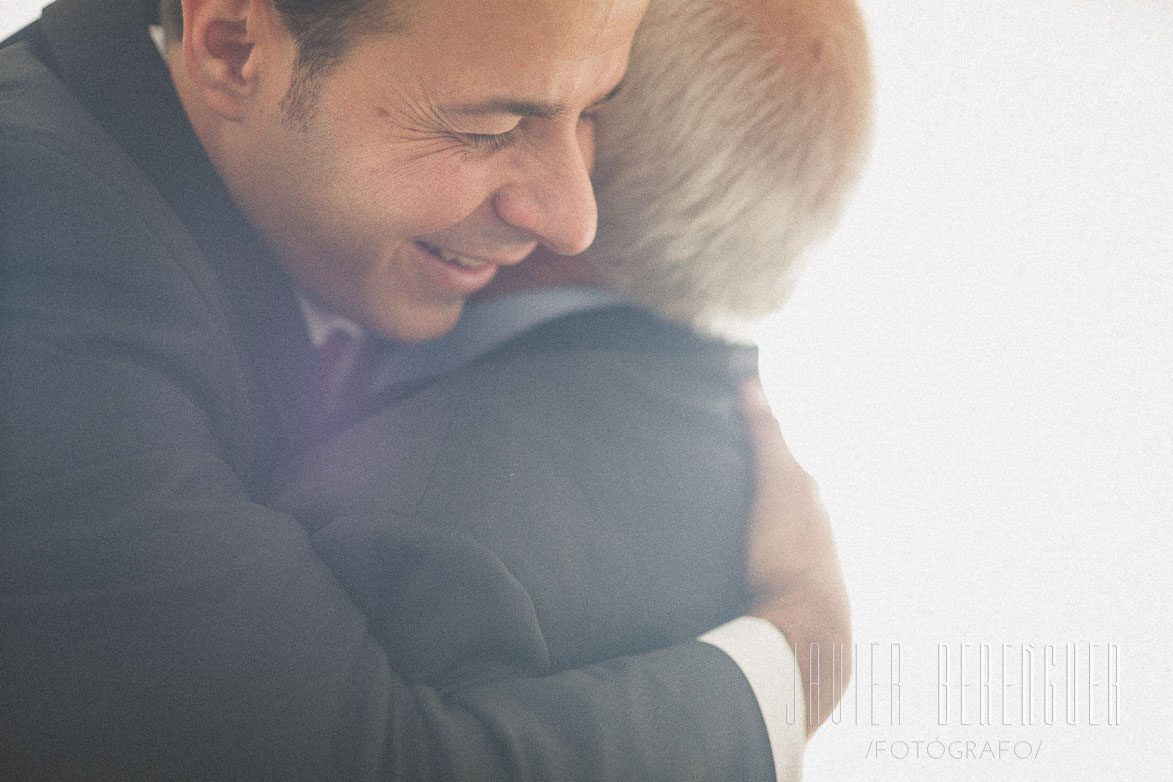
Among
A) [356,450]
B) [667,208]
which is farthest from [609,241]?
[356,450]

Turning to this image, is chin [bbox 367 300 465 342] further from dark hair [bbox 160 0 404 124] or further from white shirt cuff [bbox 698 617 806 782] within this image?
white shirt cuff [bbox 698 617 806 782]

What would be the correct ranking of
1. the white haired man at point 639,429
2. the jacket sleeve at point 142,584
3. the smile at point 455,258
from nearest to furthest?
the jacket sleeve at point 142,584
the white haired man at point 639,429
the smile at point 455,258

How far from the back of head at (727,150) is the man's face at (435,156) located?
4 centimetres

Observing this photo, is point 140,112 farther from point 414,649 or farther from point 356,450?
point 414,649

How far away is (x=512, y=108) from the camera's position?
817 mm

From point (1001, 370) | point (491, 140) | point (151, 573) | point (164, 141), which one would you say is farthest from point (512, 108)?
point (1001, 370)

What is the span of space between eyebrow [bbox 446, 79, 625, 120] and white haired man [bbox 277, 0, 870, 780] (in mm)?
77

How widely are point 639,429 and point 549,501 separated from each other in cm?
13

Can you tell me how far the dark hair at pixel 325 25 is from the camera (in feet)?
2.57

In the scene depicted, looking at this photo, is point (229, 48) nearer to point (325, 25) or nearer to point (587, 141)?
point (325, 25)

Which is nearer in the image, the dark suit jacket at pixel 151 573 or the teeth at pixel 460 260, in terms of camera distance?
the dark suit jacket at pixel 151 573

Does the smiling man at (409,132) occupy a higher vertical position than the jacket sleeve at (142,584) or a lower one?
higher

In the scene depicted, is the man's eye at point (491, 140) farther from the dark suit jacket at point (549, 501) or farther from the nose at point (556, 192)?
the dark suit jacket at point (549, 501)

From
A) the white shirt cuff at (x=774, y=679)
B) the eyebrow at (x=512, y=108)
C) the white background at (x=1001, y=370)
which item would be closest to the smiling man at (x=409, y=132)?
the eyebrow at (x=512, y=108)
